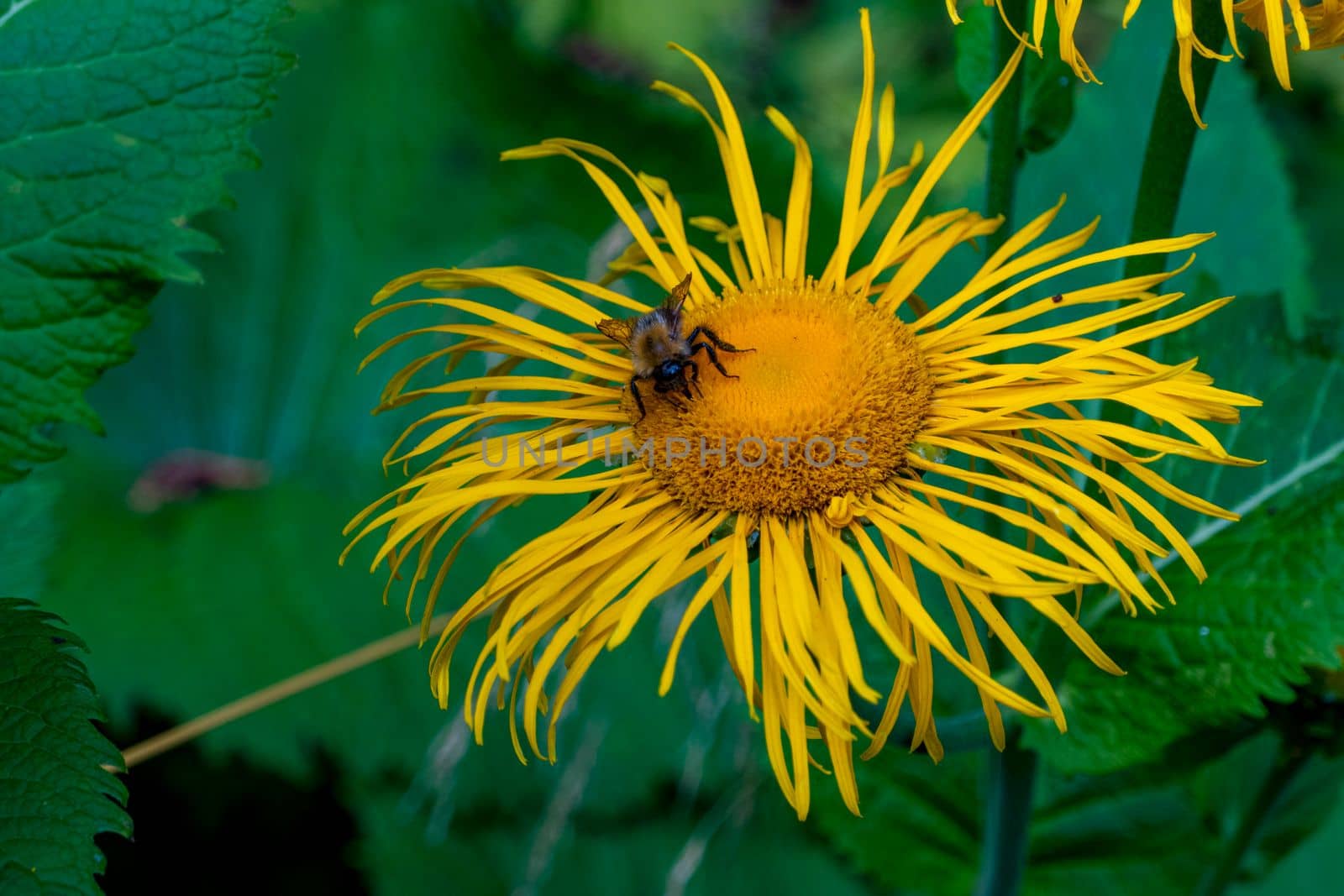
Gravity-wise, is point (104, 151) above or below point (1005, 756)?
above

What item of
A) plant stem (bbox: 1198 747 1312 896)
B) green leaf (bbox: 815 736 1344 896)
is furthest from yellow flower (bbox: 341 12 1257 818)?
green leaf (bbox: 815 736 1344 896)

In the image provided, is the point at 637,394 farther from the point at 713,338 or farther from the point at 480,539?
the point at 480,539

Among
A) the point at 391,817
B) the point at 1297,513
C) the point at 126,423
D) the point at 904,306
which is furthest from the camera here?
the point at 126,423

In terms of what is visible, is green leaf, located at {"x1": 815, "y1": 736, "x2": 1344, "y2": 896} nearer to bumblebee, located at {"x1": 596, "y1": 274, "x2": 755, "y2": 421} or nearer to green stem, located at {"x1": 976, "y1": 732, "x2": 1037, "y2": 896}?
green stem, located at {"x1": 976, "y1": 732, "x2": 1037, "y2": 896}

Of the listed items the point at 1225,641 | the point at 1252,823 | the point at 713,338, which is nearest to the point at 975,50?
the point at 713,338

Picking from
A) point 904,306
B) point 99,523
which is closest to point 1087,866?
point 904,306

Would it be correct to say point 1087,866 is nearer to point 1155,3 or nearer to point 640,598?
point 640,598

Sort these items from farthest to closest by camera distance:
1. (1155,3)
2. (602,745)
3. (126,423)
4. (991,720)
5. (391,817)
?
1. (126,423)
2. (602,745)
3. (391,817)
4. (1155,3)
5. (991,720)
